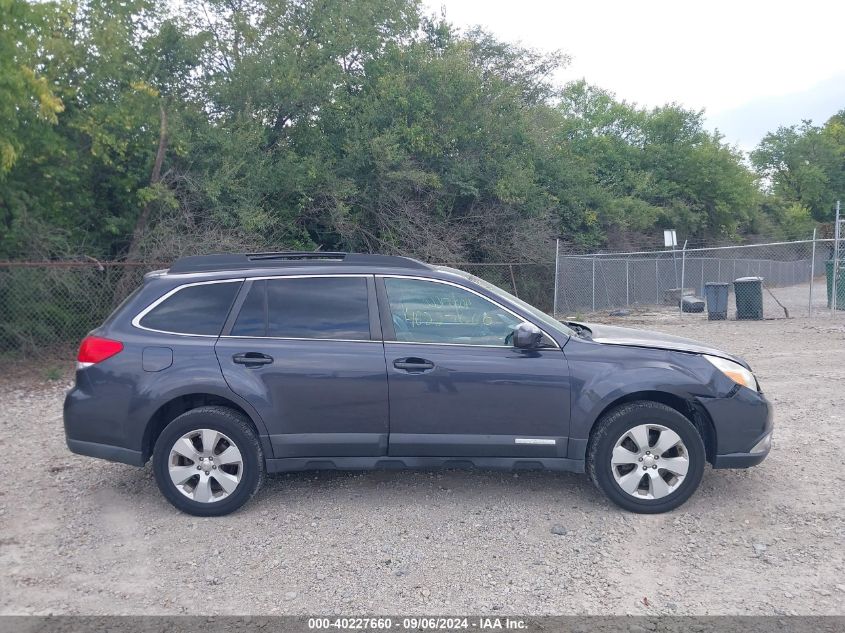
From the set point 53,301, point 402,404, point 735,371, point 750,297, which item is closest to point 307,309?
point 402,404

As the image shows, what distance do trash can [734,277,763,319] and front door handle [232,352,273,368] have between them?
1398cm

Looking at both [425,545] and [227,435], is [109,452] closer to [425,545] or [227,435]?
[227,435]

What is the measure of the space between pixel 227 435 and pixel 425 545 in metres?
1.51

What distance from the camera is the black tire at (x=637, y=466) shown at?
471cm

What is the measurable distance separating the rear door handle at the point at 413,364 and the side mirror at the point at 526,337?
596 millimetres

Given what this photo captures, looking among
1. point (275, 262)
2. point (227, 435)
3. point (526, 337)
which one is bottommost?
point (227, 435)

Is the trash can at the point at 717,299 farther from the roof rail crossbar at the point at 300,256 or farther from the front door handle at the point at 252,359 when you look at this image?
the front door handle at the point at 252,359

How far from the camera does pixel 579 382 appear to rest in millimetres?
4785

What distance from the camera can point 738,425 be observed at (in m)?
4.82

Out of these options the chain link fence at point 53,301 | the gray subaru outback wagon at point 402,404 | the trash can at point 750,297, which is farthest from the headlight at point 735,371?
the trash can at point 750,297

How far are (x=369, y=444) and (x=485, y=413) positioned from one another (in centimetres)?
82

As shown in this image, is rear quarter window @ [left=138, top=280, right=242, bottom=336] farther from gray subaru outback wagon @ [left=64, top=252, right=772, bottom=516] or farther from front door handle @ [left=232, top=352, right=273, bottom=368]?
front door handle @ [left=232, top=352, right=273, bottom=368]

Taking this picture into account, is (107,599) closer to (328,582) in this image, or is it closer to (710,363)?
(328,582)

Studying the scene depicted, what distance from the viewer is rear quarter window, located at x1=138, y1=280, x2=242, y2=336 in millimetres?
4969
